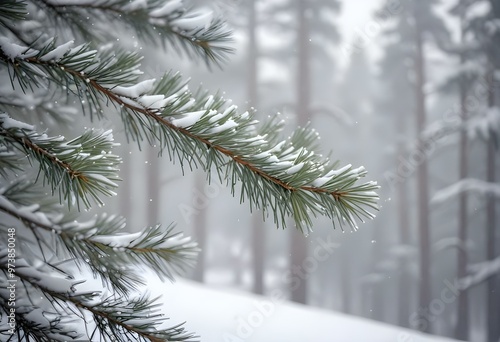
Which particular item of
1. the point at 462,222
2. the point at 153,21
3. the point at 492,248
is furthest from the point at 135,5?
the point at 492,248

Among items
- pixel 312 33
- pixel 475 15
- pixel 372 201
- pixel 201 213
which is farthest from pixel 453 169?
pixel 372 201

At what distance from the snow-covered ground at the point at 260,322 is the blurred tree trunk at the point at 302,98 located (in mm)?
3470

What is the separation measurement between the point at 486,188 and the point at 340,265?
7.79 meters

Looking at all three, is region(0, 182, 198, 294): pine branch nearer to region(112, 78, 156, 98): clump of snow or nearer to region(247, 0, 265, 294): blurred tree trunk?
region(112, 78, 156, 98): clump of snow

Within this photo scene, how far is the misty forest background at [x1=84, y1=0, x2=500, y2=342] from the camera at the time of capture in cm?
997

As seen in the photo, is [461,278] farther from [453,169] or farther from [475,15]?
[475,15]

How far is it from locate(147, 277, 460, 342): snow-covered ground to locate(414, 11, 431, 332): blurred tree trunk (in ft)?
17.8

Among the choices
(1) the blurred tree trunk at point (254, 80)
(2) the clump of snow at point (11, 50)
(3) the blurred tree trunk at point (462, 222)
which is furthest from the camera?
(1) the blurred tree trunk at point (254, 80)

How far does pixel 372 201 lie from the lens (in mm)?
1206

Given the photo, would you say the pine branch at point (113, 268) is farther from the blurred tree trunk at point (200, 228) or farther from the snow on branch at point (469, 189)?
the blurred tree trunk at point (200, 228)

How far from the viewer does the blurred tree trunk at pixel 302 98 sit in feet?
30.9

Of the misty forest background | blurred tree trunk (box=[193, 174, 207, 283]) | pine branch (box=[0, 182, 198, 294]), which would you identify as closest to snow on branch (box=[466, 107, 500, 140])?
the misty forest background

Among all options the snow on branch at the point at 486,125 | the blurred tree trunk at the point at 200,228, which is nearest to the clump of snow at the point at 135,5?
the snow on branch at the point at 486,125

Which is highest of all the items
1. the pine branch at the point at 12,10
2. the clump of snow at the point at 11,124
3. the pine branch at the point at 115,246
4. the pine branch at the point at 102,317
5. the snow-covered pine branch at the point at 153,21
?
the snow-covered pine branch at the point at 153,21
